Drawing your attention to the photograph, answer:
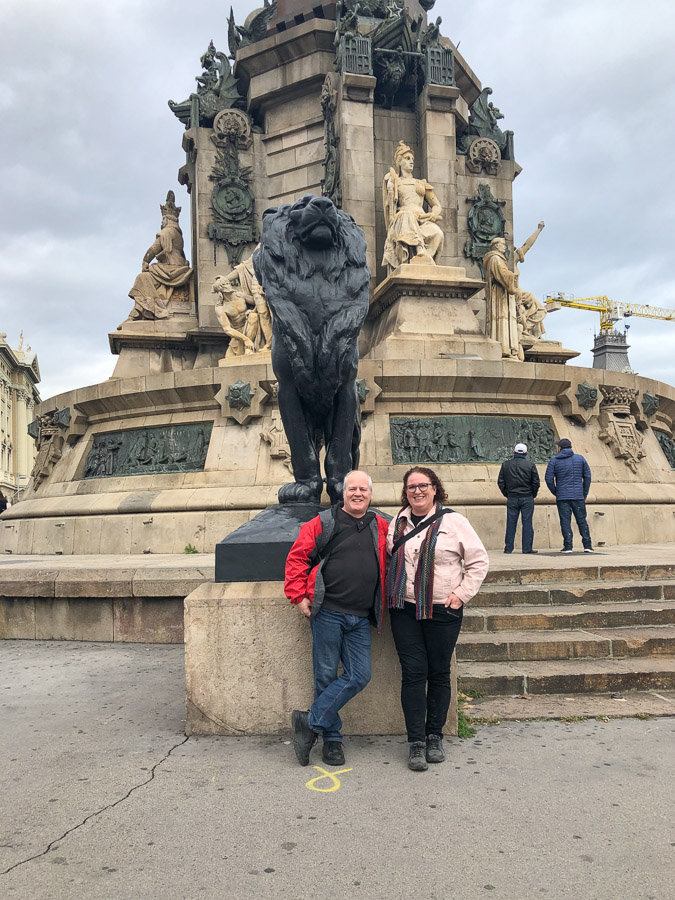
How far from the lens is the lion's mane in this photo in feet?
17.1

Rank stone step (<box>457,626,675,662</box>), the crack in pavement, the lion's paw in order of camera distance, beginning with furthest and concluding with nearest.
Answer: stone step (<box>457,626,675,662</box>) < the lion's paw < the crack in pavement

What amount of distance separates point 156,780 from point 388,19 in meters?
20.3

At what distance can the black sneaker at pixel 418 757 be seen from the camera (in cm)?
379

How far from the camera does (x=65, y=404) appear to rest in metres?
15.0

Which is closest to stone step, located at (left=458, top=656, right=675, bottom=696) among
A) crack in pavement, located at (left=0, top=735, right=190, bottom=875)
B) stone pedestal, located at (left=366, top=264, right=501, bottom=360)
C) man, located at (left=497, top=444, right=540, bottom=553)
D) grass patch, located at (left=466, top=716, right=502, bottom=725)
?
grass patch, located at (left=466, top=716, right=502, bottom=725)

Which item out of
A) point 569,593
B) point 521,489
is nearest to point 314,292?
point 569,593

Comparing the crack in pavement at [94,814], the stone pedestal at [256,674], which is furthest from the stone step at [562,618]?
the crack in pavement at [94,814]

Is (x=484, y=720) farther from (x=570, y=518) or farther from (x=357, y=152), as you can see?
(x=357, y=152)

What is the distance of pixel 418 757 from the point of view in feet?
12.6

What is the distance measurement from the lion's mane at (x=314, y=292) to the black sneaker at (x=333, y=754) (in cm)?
251

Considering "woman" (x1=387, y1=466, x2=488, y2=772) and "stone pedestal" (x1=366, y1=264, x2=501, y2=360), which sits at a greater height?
"stone pedestal" (x1=366, y1=264, x2=501, y2=360)

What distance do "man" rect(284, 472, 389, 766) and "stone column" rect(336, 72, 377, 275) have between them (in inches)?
578

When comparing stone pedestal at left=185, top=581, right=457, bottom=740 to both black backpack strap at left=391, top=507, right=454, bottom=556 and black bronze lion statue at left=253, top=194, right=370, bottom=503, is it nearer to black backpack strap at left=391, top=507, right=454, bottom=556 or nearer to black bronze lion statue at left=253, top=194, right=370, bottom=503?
black backpack strap at left=391, top=507, right=454, bottom=556

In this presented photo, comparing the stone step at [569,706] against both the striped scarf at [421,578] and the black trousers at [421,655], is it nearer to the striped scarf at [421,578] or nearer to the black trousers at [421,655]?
the black trousers at [421,655]
